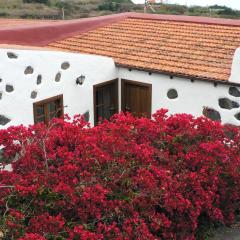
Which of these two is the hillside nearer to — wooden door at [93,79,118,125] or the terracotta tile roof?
the terracotta tile roof

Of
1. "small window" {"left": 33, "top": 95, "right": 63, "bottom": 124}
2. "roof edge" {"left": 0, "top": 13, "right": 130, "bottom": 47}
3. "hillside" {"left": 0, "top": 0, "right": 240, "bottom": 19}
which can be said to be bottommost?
"hillside" {"left": 0, "top": 0, "right": 240, "bottom": 19}

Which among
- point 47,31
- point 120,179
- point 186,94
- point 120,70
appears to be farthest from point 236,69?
point 47,31

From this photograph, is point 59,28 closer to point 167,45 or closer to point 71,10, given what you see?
point 167,45

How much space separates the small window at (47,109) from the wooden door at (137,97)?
2.42 m

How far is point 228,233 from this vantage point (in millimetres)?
8000

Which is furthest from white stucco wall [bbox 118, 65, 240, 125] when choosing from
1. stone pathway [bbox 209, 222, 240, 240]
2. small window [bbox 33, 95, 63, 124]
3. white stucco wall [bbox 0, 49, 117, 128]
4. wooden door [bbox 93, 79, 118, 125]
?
stone pathway [bbox 209, 222, 240, 240]

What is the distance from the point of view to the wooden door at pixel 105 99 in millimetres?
12688

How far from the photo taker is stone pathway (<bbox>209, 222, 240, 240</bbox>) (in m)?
7.80

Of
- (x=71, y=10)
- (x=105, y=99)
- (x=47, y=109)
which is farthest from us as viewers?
(x=71, y=10)

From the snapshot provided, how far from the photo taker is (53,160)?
724 centimetres

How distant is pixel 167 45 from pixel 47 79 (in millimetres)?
4271

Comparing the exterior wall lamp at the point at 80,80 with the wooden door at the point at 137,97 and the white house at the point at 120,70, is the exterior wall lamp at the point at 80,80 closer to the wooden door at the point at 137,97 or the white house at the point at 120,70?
the white house at the point at 120,70

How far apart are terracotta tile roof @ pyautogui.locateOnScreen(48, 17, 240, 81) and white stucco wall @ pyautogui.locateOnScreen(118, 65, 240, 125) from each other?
0.28 metres

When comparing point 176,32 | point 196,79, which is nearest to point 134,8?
point 176,32
